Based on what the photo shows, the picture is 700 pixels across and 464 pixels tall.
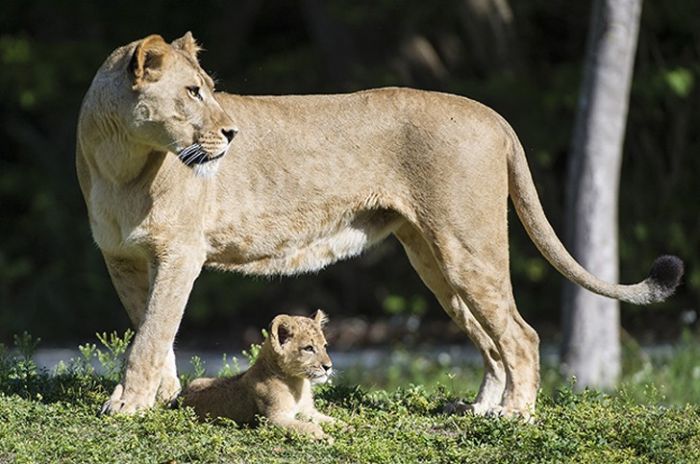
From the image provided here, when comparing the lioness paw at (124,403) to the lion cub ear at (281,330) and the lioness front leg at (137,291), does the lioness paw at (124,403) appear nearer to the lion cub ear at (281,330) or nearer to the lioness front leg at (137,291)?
the lioness front leg at (137,291)

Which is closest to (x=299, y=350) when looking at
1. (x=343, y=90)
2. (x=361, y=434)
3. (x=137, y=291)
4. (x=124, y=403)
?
(x=361, y=434)

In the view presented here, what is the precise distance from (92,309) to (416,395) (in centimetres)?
888

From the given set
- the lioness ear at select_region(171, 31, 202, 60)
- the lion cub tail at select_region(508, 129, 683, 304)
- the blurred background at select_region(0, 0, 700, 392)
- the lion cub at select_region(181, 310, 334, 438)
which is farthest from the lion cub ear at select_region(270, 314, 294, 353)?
the blurred background at select_region(0, 0, 700, 392)

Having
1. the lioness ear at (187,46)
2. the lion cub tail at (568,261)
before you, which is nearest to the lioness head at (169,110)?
the lioness ear at (187,46)

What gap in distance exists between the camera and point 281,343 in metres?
6.27

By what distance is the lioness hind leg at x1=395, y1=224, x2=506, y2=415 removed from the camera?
7102 mm

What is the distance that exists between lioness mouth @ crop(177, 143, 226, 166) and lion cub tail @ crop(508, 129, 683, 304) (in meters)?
1.57

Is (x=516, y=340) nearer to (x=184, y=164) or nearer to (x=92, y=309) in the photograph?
(x=184, y=164)

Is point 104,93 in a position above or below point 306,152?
above

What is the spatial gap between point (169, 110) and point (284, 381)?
1.30m

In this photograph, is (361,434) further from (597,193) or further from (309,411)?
(597,193)

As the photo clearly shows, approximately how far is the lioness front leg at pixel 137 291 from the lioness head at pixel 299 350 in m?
0.73

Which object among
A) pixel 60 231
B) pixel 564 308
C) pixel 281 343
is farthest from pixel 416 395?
pixel 60 231

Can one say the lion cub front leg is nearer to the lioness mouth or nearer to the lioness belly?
the lioness belly
